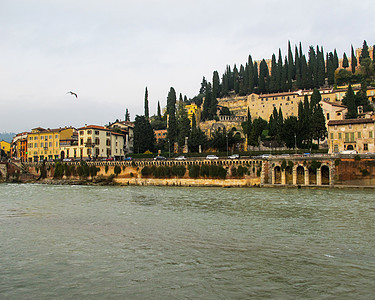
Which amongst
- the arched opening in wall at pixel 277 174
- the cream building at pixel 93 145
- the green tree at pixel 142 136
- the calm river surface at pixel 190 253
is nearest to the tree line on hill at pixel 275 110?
the green tree at pixel 142 136

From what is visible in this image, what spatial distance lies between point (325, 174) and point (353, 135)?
968 centimetres

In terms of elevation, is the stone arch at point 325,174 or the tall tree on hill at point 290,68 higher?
the tall tree on hill at point 290,68

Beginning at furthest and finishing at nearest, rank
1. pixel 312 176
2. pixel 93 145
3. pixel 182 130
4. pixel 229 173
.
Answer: pixel 182 130, pixel 93 145, pixel 229 173, pixel 312 176

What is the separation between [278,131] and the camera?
2832 inches

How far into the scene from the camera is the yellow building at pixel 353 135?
173 ft

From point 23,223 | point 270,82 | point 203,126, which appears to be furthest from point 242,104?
point 23,223

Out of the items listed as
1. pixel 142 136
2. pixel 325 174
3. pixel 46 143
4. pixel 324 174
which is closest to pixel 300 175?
pixel 324 174

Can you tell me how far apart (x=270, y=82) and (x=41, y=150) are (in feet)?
257

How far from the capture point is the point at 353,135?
5397cm

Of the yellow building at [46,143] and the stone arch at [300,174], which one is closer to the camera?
the stone arch at [300,174]

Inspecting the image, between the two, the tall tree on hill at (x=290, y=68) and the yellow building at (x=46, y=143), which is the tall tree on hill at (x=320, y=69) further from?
the yellow building at (x=46, y=143)

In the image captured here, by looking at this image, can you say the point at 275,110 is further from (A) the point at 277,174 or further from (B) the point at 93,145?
(B) the point at 93,145

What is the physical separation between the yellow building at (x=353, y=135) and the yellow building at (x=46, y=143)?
201 feet

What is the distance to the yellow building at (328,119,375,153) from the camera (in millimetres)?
52809
